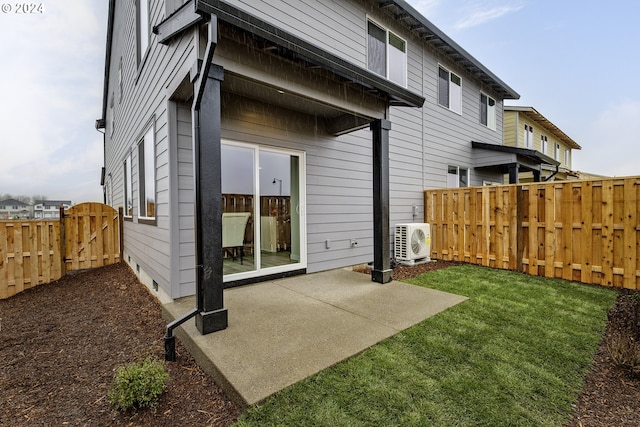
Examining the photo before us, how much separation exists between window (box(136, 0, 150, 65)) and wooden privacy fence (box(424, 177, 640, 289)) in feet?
22.6

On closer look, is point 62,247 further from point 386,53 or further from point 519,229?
point 519,229

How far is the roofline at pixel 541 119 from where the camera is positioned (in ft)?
39.7

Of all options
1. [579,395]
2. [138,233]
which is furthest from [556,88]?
[138,233]

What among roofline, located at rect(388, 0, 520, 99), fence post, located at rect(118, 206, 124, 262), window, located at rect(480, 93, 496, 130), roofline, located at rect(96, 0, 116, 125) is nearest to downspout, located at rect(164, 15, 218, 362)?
roofline, located at rect(388, 0, 520, 99)

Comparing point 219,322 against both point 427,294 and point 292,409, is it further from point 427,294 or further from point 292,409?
point 427,294

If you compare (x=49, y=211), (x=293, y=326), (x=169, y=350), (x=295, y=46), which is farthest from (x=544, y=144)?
(x=49, y=211)

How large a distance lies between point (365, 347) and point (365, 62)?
217 inches

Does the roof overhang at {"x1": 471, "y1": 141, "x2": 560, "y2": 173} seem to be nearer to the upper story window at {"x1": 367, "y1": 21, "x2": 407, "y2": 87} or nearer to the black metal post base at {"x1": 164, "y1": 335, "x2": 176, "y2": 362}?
the upper story window at {"x1": 367, "y1": 21, "x2": 407, "y2": 87}

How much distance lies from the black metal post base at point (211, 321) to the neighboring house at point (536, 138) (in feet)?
31.9

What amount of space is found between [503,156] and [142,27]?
9623mm

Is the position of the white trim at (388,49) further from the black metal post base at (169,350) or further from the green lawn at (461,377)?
the black metal post base at (169,350)

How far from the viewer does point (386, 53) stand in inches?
261

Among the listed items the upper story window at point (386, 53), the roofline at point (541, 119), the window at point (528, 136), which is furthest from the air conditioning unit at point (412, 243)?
the window at point (528, 136)

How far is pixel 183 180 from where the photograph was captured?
12.1ft
